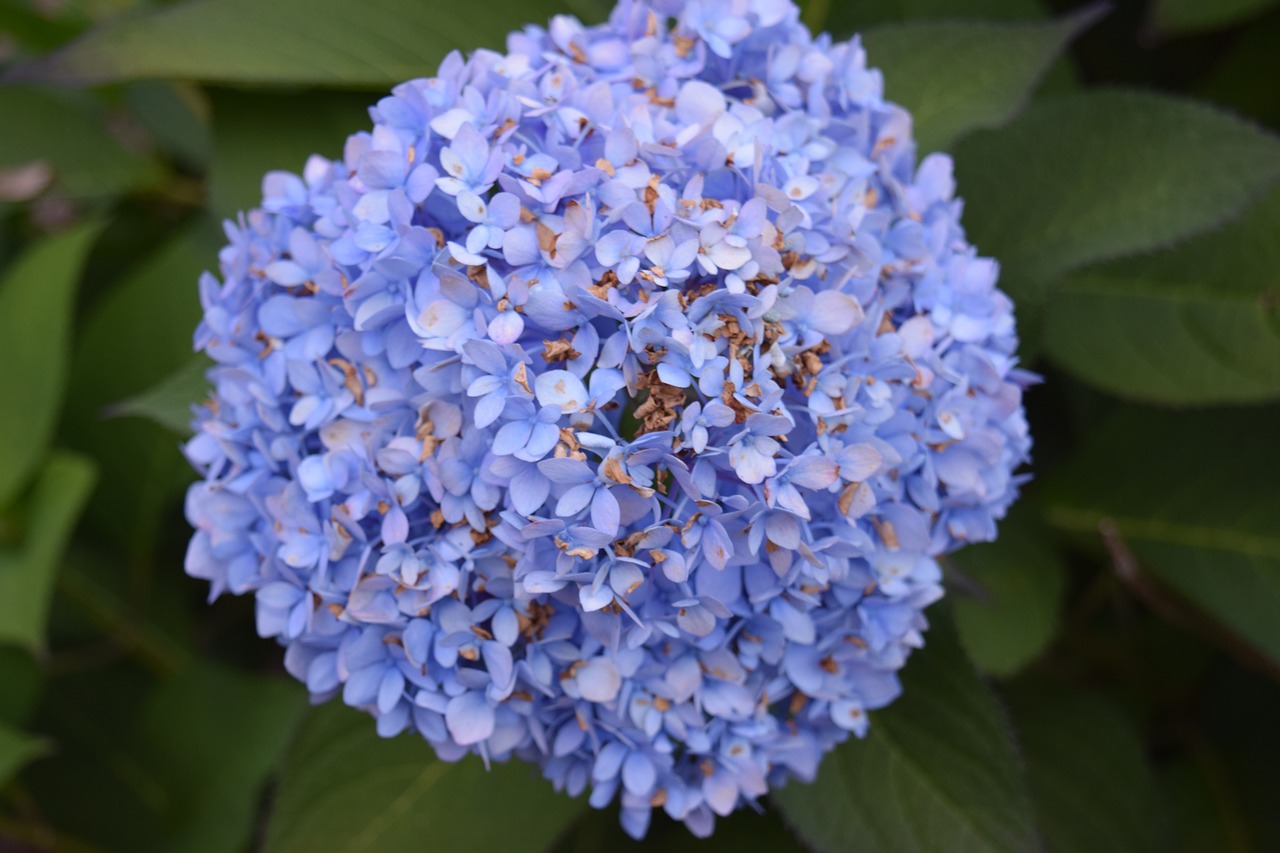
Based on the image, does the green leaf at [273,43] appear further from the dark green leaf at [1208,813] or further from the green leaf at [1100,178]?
the dark green leaf at [1208,813]

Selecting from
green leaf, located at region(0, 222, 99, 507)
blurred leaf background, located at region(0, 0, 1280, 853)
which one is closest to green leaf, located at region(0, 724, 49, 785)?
blurred leaf background, located at region(0, 0, 1280, 853)

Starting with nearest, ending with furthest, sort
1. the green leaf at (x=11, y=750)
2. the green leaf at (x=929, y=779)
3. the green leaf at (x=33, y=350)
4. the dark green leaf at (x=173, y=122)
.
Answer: the green leaf at (x=929, y=779) → the green leaf at (x=11, y=750) → the green leaf at (x=33, y=350) → the dark green leaf at (x=173, y=122)

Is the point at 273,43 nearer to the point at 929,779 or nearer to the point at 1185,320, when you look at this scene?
the point at 929,779

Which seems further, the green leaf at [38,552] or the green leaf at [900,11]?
the green leaf at [900,11]

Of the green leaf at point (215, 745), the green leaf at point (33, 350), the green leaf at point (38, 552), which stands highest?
the green leaf at point (33, 350)

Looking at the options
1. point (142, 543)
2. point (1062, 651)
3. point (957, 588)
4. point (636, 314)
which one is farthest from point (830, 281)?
point (142, 543)

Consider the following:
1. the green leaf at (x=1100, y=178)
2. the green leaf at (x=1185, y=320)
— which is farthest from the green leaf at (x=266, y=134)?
the green leaf at (x=1185, y=320)

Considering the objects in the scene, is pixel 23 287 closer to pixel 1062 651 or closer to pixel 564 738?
pixel 564 738

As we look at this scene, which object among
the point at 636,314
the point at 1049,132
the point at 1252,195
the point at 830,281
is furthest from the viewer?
the point at 1049,132
